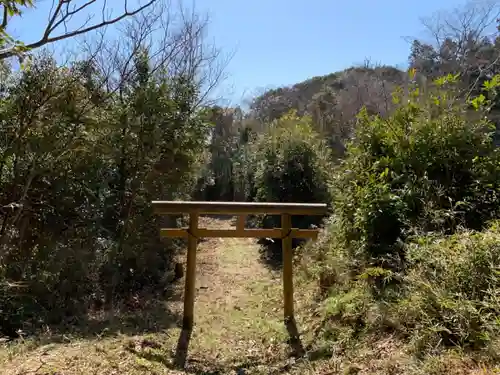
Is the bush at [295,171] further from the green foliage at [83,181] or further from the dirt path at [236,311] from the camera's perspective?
the green foliage at [83,181]

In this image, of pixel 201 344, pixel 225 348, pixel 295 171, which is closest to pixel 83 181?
pixel 201 344

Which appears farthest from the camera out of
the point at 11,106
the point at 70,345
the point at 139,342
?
the point at 11,106

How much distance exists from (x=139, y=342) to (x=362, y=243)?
280 cm

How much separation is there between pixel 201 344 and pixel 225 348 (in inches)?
11.5

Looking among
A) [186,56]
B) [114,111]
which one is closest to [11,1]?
[114,111]

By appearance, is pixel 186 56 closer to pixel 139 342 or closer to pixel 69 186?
pixel 69 186

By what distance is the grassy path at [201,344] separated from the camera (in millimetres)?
3443

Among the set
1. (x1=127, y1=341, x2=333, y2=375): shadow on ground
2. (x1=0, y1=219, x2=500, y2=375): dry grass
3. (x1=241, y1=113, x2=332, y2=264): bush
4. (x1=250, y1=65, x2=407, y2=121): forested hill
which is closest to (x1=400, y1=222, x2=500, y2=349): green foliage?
(x1=0, y1=219, x2=500, y2=375): dry grass

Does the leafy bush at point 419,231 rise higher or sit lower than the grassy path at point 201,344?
higher

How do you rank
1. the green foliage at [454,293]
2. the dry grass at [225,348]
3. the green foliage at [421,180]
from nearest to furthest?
1. the green foliage at [454,293]
2. the dry grass at [225,348]
3. the green foliage at [421,180]

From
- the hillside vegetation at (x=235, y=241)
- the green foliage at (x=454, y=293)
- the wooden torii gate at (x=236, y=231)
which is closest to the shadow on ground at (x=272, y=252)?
the hillside vegetation at (x=235, y=241)

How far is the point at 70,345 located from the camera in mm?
3887

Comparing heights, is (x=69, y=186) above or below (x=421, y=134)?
below

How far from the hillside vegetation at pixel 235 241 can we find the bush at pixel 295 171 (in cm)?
5
